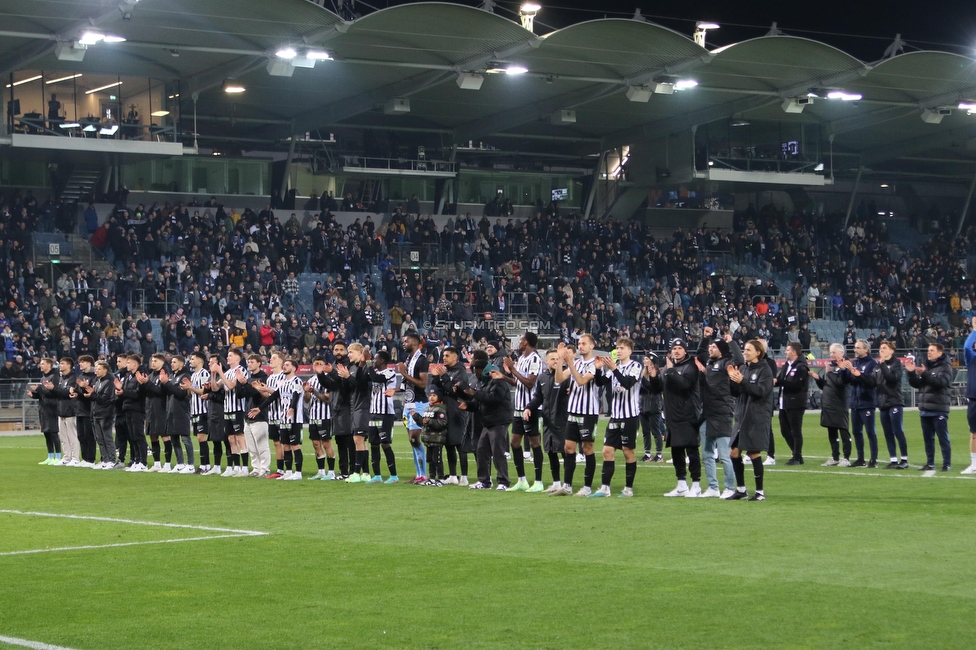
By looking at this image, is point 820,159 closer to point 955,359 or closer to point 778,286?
point 778,286

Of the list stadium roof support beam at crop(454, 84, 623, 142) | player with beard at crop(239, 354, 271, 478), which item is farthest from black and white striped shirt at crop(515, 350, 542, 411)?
stadium roof support beam at crop(454, 84, 623, 142)

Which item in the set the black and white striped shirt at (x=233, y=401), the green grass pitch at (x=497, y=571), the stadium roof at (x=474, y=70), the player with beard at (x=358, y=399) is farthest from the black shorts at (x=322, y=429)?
the stadium roof at (x=474, y=70)

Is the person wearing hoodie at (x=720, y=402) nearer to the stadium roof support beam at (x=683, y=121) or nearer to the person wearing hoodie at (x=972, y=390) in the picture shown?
the person wearing hoodie at (x=972, y=390)

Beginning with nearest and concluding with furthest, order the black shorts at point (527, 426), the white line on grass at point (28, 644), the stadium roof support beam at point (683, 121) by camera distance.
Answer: the white line on grass at point (28, 644), the black shorts at point (527, 426), the stadium roof support beam at point (683, 121)

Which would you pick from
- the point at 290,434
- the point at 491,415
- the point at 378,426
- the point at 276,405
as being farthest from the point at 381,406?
the point at 491,415

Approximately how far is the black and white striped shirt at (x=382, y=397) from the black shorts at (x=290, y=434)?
157cm

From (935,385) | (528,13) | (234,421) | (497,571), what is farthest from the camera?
(528,13)

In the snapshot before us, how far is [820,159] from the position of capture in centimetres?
5553

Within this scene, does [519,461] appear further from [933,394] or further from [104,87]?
[104,87]

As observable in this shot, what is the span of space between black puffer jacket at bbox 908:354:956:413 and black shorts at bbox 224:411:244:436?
10.4m

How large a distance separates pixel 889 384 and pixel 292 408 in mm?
9081

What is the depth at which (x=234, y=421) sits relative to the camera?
67.6 feet

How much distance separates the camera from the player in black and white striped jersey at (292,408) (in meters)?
19.5

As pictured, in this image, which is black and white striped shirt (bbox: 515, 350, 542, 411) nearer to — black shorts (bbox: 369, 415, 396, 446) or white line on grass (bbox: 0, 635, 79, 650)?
black shorts (bbox: 369, 415, 396, 446)
